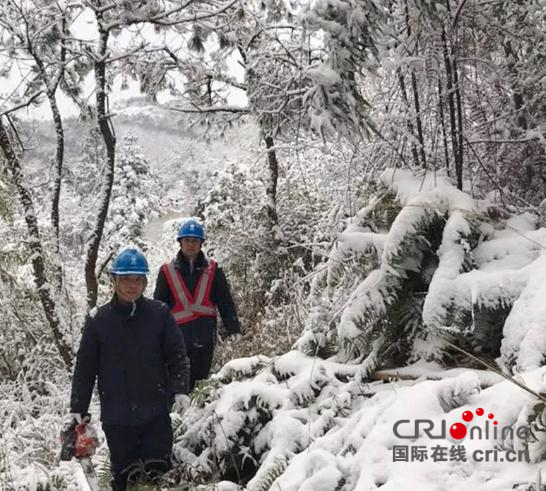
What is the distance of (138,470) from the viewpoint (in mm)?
3750

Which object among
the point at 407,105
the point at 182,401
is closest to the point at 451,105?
the point at 407,105

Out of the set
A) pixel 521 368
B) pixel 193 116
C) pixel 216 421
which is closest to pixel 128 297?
pixel 216 421

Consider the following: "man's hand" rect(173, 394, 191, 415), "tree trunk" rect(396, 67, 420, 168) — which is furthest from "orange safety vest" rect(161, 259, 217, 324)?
"tree trunk" rect(396, 67, 420, 168)

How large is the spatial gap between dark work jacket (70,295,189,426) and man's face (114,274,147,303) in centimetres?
5

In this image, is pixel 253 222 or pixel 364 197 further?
pixel 253 222

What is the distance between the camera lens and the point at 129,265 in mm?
3820

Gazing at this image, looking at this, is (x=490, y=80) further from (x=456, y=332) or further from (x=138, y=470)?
(x=138, y=470)

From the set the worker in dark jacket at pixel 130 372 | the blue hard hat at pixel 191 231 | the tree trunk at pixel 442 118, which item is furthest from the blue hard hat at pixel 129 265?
the tree trunk at pixel 442 118

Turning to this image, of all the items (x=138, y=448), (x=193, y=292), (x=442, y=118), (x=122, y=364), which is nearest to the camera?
(x=122, y=364)

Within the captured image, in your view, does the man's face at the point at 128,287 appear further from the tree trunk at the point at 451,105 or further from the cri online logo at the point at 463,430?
the tree trunk at the point at 451,105

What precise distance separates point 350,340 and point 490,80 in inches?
86.7

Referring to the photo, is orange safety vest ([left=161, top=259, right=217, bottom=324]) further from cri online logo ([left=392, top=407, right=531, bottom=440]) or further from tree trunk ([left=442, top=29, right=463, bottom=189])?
cri online logo ([left=392, top=407, right=531, bottom=440])

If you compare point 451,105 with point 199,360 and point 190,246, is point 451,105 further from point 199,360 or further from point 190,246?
point 199,360

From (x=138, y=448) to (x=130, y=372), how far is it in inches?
21.7
